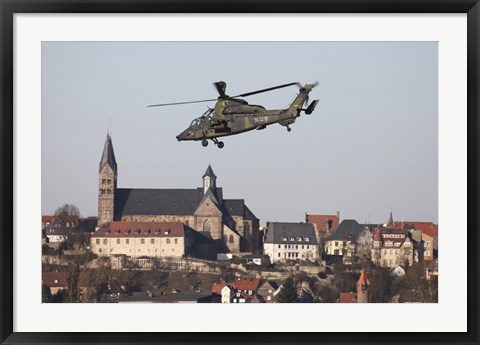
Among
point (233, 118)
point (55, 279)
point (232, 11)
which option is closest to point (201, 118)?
point (233, 118)

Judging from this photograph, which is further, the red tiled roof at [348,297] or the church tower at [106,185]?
the church tower at [106,185]

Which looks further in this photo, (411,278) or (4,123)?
(411,278)

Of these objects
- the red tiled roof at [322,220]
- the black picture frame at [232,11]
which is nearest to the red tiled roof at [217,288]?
the red tiled roof at [322,220]

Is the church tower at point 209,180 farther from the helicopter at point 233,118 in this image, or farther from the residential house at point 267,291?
the helicopter at point 233,118

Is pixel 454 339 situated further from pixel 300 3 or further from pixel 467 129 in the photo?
pixel 300 3

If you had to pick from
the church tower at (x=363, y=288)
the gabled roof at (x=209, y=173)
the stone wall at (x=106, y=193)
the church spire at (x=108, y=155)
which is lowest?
the church tower at (x=363, y=288)

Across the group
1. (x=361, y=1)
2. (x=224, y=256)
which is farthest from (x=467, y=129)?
(x=224, y=256)
